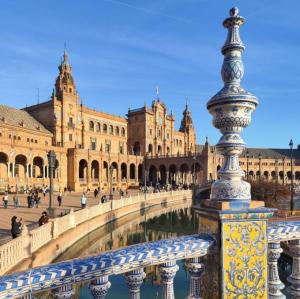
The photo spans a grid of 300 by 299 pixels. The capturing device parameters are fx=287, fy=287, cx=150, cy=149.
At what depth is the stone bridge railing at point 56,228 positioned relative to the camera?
985cm

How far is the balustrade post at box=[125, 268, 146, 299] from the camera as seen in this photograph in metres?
2.58

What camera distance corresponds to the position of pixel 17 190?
3544cm

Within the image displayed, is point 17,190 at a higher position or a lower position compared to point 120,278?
higher

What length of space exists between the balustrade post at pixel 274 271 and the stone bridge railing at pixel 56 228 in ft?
27.3

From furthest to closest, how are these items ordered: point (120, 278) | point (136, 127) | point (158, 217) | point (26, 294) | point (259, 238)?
point (136, 127), point (158, 217), point (120, 278), point (259, 238), point (26, 294)

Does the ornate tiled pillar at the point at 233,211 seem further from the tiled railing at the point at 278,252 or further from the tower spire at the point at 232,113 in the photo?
the tiled railing at the point at 278,252

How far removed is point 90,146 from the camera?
59.4 metres

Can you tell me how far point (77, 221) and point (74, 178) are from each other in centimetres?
2901

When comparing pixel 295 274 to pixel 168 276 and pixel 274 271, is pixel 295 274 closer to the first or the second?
pixel 274 271

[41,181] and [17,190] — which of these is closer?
[17,190]

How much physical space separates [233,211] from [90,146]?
58057mm

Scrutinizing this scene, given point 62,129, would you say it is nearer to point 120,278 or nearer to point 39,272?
point 120,278

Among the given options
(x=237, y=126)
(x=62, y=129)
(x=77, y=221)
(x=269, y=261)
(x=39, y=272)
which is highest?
(x=62, y=129)

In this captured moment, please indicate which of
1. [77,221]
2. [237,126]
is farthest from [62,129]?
[237,126]
